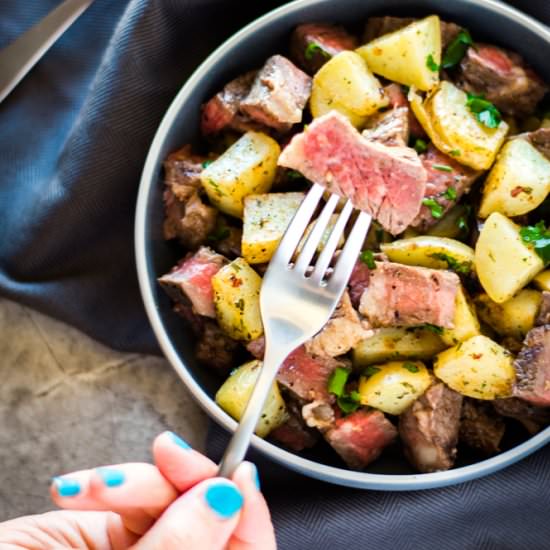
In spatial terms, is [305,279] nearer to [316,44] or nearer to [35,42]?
[316,44]

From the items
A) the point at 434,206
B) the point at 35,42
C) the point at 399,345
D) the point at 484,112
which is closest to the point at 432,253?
the point at 434,206

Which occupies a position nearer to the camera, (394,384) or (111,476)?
(111,476)

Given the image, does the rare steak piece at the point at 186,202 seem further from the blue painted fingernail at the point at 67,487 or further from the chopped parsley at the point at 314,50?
the blue painted fingernail at the point at 67,487

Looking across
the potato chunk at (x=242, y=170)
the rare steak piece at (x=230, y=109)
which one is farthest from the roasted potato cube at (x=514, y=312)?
the rare steak piece at (x=230, y=109)

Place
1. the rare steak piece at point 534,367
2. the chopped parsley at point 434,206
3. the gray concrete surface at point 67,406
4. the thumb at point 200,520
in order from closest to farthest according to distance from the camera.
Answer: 1. the thumb at point 200,520
2. the rare steak piece at point 534,367
3. the chopped parsley at point 434,206
4. the gray concrete surface at point 67,406

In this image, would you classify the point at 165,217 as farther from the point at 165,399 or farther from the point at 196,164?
the point at 165,399

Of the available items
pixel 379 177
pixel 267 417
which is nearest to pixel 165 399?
pixel 267 417
